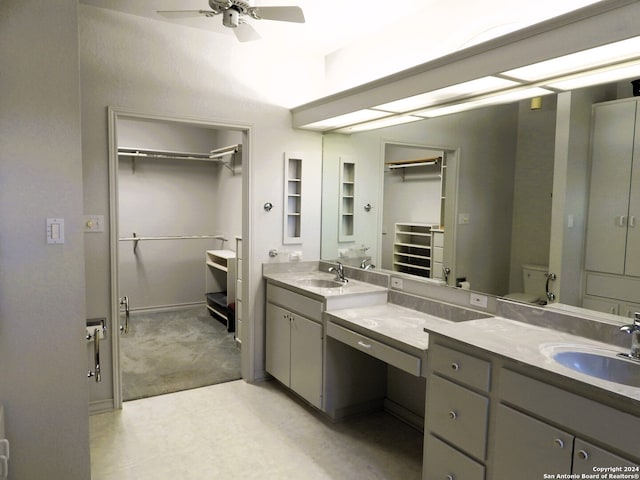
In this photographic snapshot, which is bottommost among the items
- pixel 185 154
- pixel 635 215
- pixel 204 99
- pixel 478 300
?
pixel 478 300

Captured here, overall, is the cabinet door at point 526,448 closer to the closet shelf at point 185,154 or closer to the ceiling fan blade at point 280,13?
the ceiling fan blade at point 280,13

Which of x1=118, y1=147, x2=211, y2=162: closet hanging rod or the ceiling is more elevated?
the ceiling

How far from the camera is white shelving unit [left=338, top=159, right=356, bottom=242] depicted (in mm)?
3705

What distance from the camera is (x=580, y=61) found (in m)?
1.81

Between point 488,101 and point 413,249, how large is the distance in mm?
1084

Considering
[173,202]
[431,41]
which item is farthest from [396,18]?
[173,202]

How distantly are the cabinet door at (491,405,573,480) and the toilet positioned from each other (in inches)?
28.4

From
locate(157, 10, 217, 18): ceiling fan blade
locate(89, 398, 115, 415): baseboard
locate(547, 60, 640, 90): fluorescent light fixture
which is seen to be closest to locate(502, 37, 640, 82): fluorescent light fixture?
locate(547, 60, 640, 90): fluorescent light fixture

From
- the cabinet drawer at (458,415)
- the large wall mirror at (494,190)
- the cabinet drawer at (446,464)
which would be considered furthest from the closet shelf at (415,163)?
the cabinet drawer at (446,464)

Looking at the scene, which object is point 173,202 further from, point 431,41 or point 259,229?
point 431,41

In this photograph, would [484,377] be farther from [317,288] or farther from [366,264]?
[366,264]

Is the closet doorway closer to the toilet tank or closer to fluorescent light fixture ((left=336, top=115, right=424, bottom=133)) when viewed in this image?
fluorescent light fixture ((left=336, top=115, right=424, bottom=133))

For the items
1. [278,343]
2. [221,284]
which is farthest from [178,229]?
[278,343]

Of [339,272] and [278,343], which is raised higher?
[339,272]
